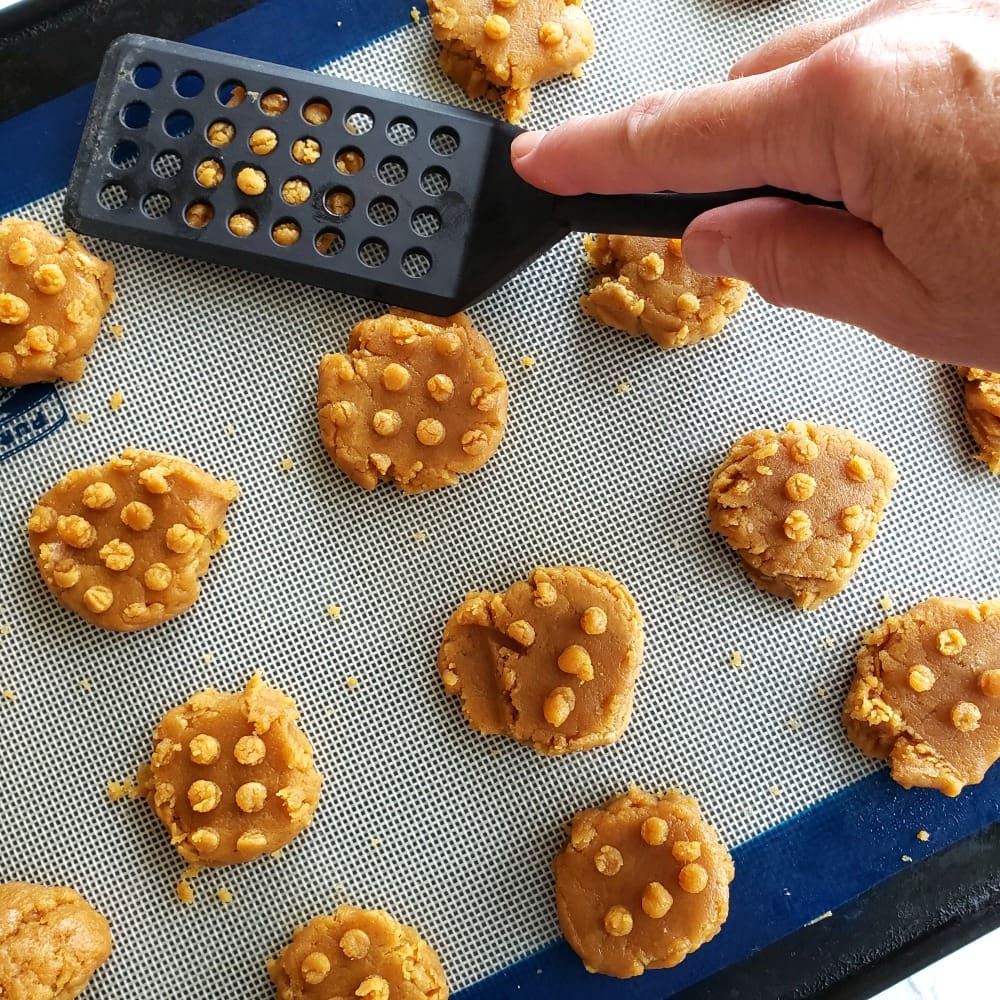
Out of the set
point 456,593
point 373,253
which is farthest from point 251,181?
point 456,593

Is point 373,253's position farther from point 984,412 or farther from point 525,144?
point 984,412

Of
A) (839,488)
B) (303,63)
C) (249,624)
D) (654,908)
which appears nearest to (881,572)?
(839,488)

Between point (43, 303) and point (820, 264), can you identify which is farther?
point (43, 303)

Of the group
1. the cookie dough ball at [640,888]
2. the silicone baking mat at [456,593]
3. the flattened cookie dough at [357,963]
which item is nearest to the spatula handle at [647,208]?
the silicone baking mat at [456,593]

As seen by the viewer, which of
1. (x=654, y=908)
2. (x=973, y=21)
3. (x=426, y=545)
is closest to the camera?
(x=973, y=21)

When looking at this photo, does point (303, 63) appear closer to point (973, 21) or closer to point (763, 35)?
point (763, 35)

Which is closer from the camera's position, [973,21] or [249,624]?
[973,21]

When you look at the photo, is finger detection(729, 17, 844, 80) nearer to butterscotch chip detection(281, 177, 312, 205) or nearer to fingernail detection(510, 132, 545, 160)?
fingernail detection(510, 132, 545, 160)
